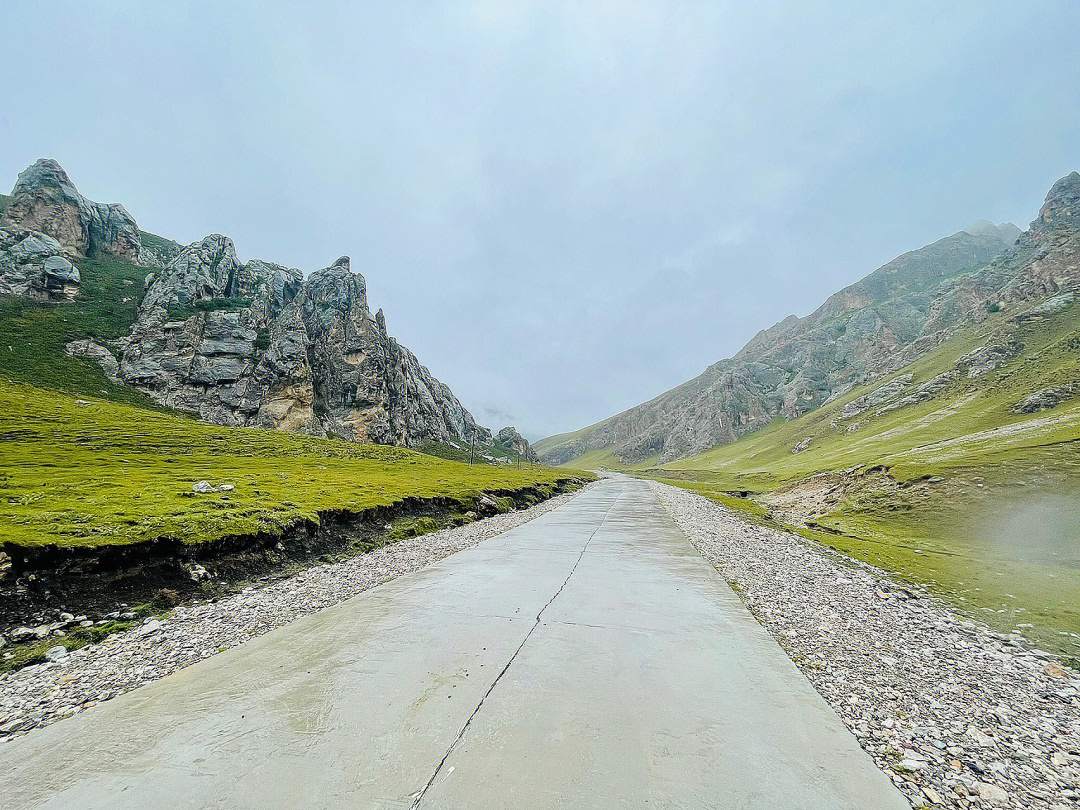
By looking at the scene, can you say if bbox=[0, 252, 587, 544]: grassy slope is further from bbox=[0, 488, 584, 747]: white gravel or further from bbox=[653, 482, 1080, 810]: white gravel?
bbox=[653, 482, 1080, 810]: white gravel

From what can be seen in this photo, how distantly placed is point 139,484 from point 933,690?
133 ft

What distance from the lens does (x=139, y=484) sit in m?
27.2

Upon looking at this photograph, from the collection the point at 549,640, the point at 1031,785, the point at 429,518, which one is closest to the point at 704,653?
the point at 549,640

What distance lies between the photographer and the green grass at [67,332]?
90.2 metres

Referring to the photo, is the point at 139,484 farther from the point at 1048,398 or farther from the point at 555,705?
the point at 1048,398

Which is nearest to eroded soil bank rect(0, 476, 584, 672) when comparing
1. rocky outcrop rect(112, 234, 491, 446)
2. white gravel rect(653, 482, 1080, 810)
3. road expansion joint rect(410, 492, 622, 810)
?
road expansion joint rect(410, 492, 622, 810)

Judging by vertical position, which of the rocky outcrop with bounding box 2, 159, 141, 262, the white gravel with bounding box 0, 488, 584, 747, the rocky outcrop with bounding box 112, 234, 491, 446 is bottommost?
the white gravel with bounding box 0, 488, 584, 747

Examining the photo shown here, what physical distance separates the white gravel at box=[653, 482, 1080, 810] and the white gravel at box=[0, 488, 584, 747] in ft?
52.0

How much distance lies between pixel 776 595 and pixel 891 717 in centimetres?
838

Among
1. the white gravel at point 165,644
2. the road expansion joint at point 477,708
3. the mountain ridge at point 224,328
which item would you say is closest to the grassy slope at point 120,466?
the white gravel at point 165,644

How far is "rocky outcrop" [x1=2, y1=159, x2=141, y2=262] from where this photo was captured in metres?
140

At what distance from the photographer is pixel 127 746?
7148 millimetres

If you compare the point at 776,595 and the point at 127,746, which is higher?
the point at 127,746

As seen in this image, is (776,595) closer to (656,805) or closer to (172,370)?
(656,805)
